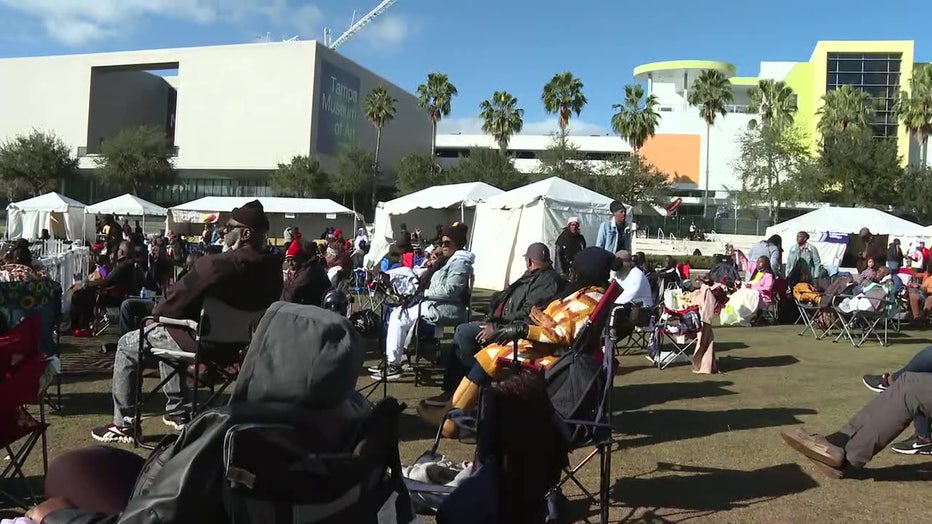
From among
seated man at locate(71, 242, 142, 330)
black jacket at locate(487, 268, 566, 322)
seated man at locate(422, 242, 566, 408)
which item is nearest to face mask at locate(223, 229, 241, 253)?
seated man at locate(422, 242, 566, 408)

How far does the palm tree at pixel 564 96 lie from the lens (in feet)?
166

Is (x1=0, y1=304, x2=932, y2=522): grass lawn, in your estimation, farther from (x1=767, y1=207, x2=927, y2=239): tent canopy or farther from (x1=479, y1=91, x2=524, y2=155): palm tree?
(x1=479, y1=91, x2=524, y2=155): palm tree

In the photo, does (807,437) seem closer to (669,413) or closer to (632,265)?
(669,413)

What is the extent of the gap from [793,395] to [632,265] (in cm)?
238

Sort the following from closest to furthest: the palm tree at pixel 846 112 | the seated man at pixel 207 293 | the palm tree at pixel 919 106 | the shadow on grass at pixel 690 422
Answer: the seated man at pixel 207 293
the shadow on grass at pixel 690 422
the palm tree at pixel 919 106
the palm tree at pixel 846 112

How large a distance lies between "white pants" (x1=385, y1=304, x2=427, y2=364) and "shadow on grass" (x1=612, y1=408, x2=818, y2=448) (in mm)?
2117

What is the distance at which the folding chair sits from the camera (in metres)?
8.45

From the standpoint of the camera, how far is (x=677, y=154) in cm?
6906

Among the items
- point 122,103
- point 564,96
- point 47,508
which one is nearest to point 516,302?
point 47,508

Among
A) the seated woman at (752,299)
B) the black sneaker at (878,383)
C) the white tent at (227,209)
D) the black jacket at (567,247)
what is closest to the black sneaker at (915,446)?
the black sneaker at (878,383)

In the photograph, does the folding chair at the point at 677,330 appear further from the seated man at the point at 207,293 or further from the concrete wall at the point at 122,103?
the concrete wall at the point at 122,103

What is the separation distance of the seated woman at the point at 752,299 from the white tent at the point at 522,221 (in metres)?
3.64

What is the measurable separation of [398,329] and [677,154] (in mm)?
66276

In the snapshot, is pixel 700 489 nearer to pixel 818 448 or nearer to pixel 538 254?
pixel 818 448
